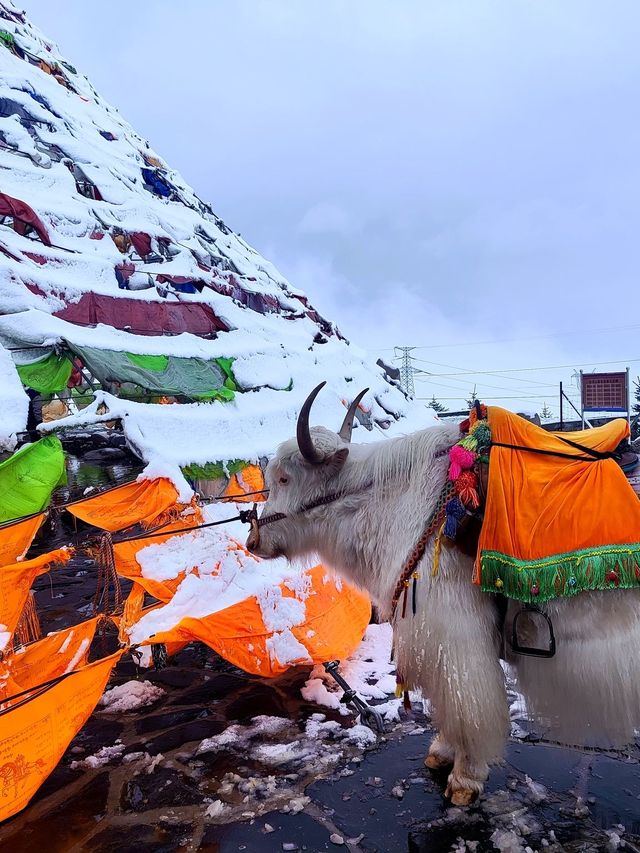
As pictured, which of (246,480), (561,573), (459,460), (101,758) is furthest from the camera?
(246,480)

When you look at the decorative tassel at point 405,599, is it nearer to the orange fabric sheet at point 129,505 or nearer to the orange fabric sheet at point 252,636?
the orange fabric sheet at point 252,636

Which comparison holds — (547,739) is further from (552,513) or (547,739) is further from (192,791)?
(192,791)

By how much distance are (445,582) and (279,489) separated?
1067 millimetres

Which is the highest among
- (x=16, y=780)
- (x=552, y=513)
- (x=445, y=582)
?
(x=552, y=513)

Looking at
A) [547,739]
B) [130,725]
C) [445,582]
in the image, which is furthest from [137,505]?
[547,739]

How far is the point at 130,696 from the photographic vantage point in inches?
170

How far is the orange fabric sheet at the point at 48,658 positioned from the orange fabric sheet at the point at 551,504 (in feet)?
9.72

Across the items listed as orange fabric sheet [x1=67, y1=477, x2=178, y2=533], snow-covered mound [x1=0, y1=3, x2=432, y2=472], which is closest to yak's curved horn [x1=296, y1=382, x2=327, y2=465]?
orange fabric sheet [x1=67, y1=477, x2=178, y2=533]

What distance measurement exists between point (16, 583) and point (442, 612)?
2.83 m

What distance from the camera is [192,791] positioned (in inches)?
121

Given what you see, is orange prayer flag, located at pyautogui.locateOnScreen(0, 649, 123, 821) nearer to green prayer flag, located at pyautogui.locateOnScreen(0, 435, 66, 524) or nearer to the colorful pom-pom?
the colorful pom-pom

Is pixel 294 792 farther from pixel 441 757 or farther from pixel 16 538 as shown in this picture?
pixel 16 538

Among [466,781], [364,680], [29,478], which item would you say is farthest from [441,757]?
[29,478]

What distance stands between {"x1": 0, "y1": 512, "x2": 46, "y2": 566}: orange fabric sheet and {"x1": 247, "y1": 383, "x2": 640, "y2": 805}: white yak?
1.92 meters
